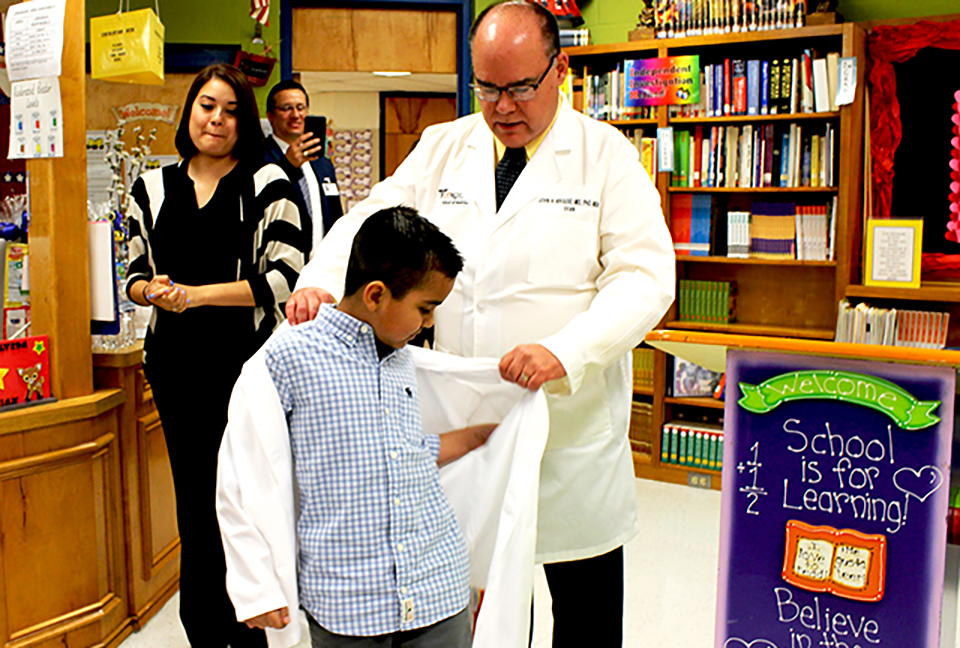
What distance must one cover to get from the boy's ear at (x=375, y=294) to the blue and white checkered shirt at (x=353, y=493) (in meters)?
0.05

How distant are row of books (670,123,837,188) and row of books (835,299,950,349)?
0.63 meters

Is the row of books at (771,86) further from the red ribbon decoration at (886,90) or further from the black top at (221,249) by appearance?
the black top at (221,249)

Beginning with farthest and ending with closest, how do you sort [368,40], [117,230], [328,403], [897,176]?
[368,40]
[897,176]
[117,230]
[328,403]

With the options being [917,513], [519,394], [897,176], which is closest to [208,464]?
[519,394]

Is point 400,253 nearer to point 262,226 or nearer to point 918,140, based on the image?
point 262,226

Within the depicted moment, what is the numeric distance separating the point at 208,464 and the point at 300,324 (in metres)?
0.92

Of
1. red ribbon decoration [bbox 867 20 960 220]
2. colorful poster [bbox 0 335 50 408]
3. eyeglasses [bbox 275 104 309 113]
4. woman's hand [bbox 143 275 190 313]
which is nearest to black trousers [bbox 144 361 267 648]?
woman's hand [bbox 143 275 190 313]

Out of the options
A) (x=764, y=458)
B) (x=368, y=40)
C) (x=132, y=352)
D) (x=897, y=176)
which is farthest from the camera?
(x=368, y=40)

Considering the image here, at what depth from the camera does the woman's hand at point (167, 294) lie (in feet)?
6.60

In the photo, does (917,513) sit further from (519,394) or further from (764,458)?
(519,394)

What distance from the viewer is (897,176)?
12.5ft

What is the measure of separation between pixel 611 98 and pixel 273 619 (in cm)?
350

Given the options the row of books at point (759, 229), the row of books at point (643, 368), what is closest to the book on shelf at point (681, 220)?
the row of books at point (759, 229)

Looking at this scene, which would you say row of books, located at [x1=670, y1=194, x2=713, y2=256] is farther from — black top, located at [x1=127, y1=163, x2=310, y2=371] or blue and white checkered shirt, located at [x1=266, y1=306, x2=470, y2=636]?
blue and white checkered shirt, located at [x1=266, y1=306, x2=470, y2=636]
